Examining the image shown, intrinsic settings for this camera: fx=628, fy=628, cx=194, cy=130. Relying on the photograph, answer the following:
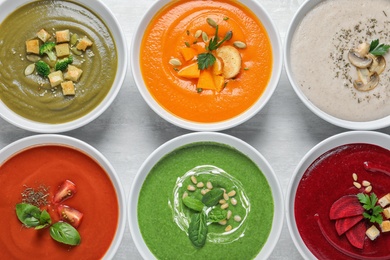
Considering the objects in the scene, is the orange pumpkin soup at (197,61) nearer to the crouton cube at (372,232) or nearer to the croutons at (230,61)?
the croutons at (230,61)

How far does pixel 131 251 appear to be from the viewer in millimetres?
4738

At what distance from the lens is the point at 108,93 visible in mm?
4574

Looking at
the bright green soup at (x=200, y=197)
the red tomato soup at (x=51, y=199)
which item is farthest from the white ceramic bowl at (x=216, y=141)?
the red tomato soup at (x=51, y=199)

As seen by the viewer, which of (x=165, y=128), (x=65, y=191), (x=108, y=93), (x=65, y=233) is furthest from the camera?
(x=165, y=128)

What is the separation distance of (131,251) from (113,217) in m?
0.37

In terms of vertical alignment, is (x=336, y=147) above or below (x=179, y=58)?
below

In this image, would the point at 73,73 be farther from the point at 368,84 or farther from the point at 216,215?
the point at 368,84

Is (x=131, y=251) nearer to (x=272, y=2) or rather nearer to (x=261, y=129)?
(x=261, y=129)

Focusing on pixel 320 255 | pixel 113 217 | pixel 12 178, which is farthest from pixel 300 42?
pixel 12 178

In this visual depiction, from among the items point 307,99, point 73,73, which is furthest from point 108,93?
point 307,99

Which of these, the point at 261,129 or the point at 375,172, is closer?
the point at 375,172

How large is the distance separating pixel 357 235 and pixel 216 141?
1.21 meters

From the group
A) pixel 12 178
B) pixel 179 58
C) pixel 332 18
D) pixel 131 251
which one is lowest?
pixel 131 251

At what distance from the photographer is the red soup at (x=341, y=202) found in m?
4.48
